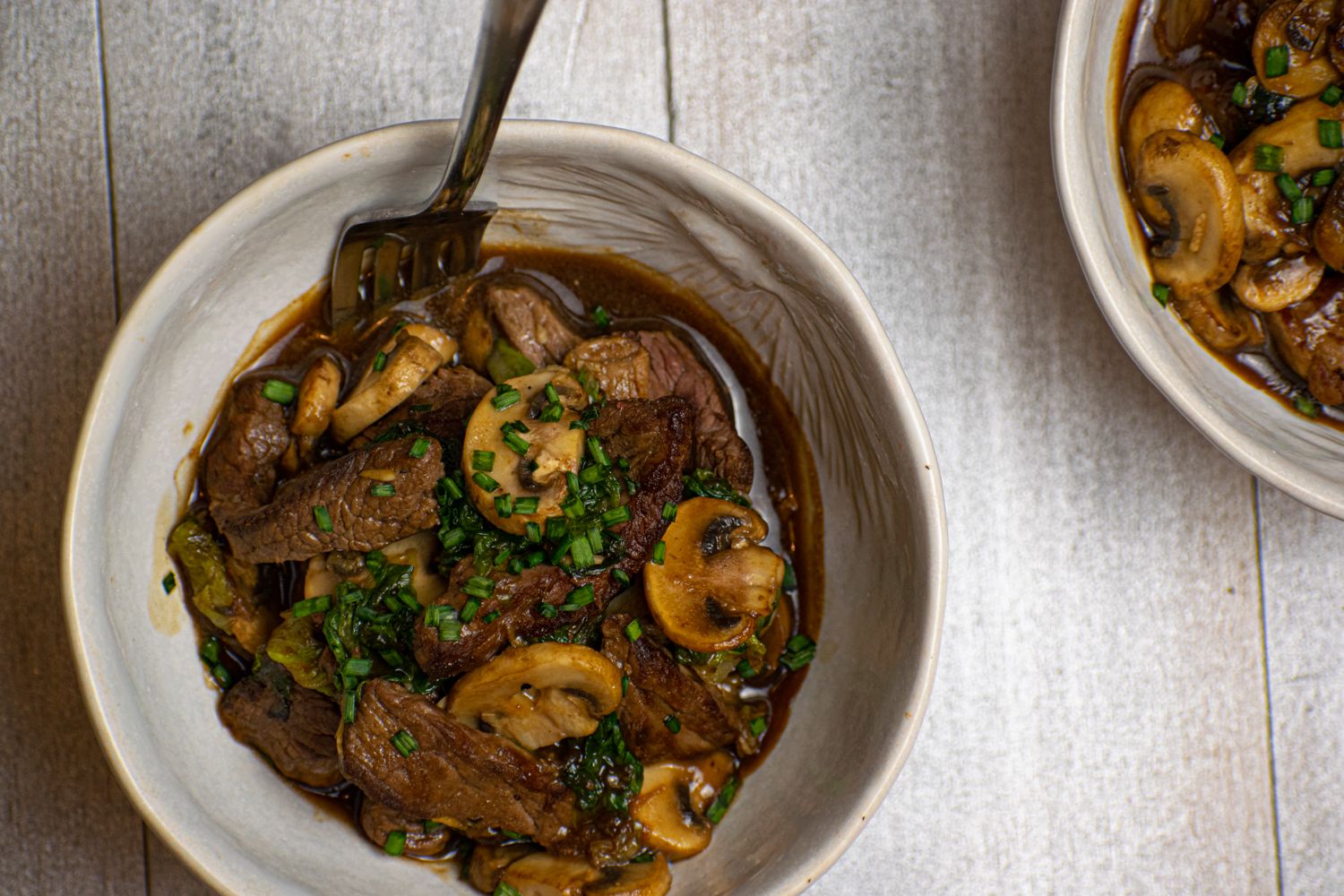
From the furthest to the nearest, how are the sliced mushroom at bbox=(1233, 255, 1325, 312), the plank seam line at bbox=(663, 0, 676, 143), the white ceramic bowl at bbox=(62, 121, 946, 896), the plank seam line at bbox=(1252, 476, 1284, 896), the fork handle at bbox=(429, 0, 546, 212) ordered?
the plank seam line at bbox=(1252, 476, 1284, 896) < the plank seam line at bbox=(663, 0, 676, 143) < the sliced mushroom at bbox=(1233, 255, 1325, 312) < the white ceramic bowl at bbox=(62, 121, 946, 896) < the fork handle at bbox=(429, 0, 546, 212)

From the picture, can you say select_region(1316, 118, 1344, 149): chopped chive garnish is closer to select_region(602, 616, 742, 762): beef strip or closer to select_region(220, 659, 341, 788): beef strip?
select_region(602, 616, 742, 762): beef strip

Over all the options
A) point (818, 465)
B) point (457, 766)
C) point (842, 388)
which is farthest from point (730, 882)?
point (842, 388)

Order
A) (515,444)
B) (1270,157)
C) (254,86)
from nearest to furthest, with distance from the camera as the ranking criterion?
(515,444) → (1270,157) → (254,86)

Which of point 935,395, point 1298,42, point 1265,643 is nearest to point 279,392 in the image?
point 935,395

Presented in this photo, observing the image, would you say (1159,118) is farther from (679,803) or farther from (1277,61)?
(679,803)

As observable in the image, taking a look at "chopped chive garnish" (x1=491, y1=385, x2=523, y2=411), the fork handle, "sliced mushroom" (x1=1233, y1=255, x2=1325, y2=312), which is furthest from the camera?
"sliced mushroom" (x1=1233, y1=255, x2=1325, y2=312)

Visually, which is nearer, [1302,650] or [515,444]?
[515,444]

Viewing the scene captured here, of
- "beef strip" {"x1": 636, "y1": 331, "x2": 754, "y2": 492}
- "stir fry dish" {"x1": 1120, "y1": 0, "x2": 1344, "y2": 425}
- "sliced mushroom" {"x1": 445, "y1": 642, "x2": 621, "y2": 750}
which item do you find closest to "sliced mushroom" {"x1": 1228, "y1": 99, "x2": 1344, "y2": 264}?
"stir fry dish" {"x1": 1120, "y1": 0, "x2": 1344, "y2": 425}
